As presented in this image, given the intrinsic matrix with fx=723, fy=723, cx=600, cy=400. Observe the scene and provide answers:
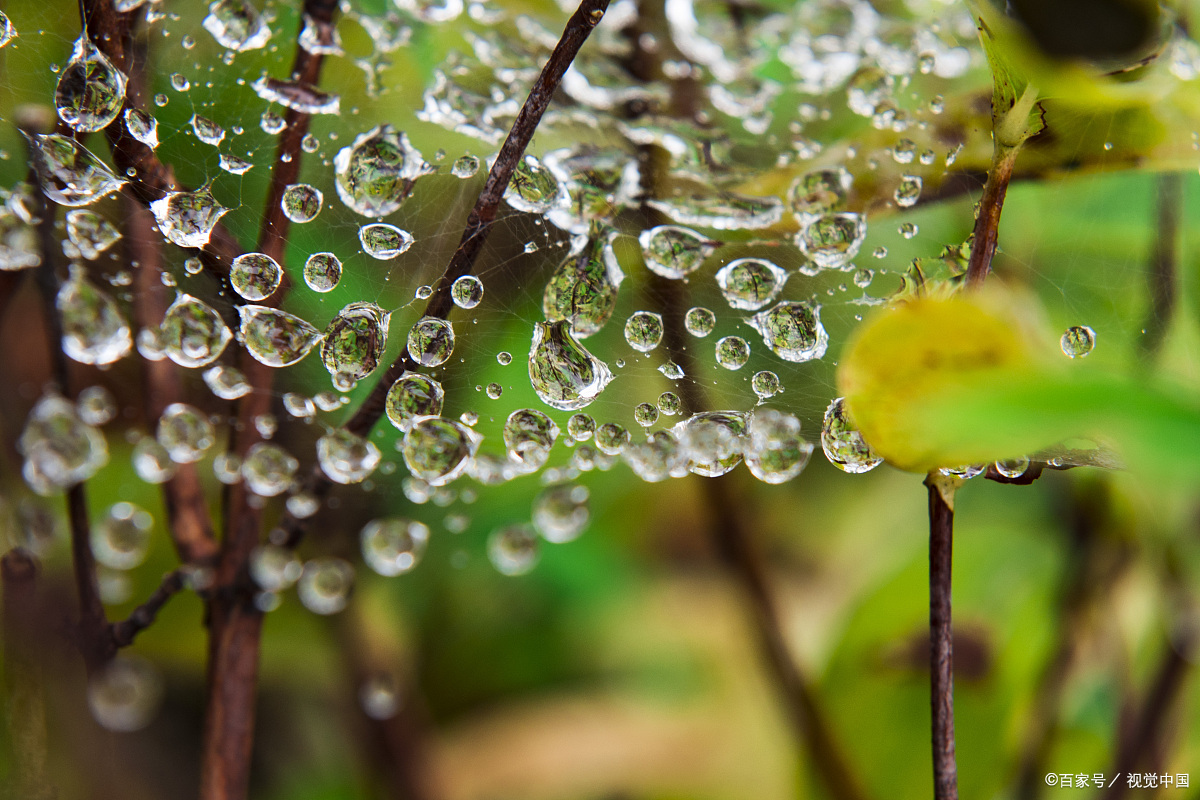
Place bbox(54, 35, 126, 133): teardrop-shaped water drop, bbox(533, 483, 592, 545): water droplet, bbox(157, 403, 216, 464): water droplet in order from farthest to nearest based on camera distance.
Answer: bbox(533, 483, 592, 545): water droplet < bbox(157, 403, 216, 464): water droplet < bbox(54, 35, 126, 133): teardrop-shaped water drop

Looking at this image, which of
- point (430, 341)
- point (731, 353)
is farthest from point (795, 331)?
point (430, 341)

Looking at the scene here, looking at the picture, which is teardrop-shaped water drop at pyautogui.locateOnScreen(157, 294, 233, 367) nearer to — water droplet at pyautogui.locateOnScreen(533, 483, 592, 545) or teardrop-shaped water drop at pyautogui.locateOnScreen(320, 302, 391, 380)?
teardrop-shaped water drop at pyautogui.locateOnScreen(320, 302, 391, 380)

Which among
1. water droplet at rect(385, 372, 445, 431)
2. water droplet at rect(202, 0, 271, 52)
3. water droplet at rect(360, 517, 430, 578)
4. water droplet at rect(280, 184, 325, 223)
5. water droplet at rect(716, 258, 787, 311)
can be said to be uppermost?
water droplet at rect(716, 258, 787, 311)

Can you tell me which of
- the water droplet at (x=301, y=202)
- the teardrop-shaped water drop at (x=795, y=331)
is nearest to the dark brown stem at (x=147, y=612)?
the water droplet at (x=301, y=202)

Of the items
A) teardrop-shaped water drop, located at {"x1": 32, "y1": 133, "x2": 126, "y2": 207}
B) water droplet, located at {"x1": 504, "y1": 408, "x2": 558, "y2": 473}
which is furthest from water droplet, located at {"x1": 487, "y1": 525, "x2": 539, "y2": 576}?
teardrop-shaped water drop, located at {"x1": 32, "y1": 133, "x2": 126, "y2": 207}

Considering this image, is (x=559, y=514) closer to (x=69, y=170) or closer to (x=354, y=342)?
(x=354, y=342)

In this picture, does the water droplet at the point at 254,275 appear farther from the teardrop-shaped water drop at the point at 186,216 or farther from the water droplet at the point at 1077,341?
the water droplet at the point at 1077,341
